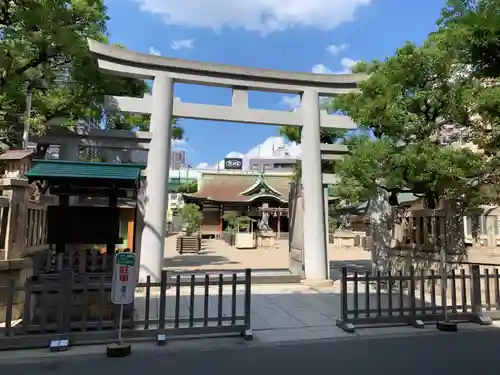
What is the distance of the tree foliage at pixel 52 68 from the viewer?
8.16m

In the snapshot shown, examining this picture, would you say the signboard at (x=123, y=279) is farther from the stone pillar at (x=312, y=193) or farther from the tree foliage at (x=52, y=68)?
the stone pillar at (x=312, y=193)

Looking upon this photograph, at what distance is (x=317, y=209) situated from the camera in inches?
448

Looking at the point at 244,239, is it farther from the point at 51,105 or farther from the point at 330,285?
the point at 51,105

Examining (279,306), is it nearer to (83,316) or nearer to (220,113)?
(83,316)

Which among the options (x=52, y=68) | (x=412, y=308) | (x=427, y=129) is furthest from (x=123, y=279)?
(x=52, y=68)

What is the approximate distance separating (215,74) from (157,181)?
3.55 metres

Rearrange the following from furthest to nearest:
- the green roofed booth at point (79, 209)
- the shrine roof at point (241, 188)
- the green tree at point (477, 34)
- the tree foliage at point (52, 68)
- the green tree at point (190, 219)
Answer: the shrine roof at point (241, 188), the green tree at point (190, 219), the tree foliage at point (52, 68), the green roofed booth at point (79, 209), the green tree at point (477, 34)

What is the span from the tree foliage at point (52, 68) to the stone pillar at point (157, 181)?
129 centimetres

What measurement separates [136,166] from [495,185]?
825 cm

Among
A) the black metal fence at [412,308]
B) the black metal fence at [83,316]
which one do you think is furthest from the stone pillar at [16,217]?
the black metal fence at [412,308]

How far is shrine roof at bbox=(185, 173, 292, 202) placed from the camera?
35719 millimetres

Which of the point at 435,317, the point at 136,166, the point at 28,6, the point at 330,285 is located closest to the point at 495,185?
the point at 435,317

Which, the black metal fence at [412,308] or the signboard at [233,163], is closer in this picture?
the black metal fence at [412,308]

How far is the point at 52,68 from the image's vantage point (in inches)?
441
